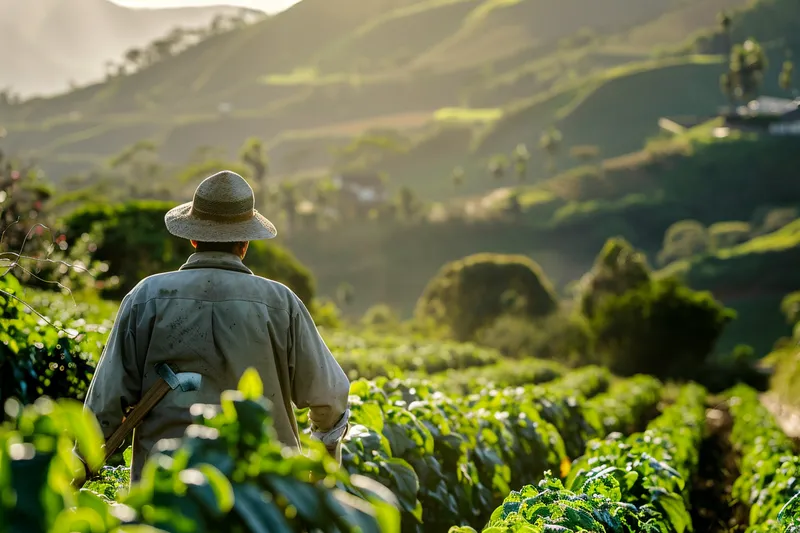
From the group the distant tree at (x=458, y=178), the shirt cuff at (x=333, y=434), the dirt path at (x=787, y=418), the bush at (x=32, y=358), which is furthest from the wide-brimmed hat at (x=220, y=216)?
the distant tree at (x=458, y=178)

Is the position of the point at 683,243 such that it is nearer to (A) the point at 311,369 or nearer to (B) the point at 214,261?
(A) the point at 311,369

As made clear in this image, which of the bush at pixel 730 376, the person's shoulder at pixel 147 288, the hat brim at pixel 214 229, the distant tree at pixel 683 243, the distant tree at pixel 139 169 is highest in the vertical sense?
the hat brim at pixel 214 229

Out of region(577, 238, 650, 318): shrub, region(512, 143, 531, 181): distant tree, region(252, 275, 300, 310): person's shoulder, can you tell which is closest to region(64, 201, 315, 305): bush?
region(252, 275, 300, 310): person's shoulder

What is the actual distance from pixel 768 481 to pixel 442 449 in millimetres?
3901

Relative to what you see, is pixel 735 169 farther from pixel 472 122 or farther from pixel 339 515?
pixel 339 515

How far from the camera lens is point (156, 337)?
12.7 feet

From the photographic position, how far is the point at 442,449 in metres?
6.61

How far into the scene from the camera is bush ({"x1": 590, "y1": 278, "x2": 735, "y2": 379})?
37.3 meters

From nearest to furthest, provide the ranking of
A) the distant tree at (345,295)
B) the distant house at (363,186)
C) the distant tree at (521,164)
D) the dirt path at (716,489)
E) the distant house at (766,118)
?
the dirt path at (716,489)
the distant tree at (345,295)
the distant house at (766,118)
the distant house at (363,186)
the distant tree at (521,164)

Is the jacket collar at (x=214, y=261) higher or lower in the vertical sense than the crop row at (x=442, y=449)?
higher

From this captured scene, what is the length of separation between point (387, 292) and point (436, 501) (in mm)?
91116

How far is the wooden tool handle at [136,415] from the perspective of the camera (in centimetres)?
375

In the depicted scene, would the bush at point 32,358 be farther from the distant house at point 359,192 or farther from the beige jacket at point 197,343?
the distant house at point 359,192

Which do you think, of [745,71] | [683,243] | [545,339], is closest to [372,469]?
[545,339]
